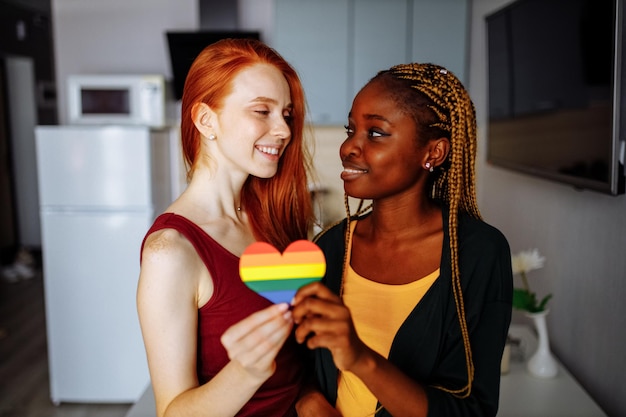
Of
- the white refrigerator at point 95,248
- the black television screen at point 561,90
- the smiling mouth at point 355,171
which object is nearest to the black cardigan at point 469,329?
the smiling mouth at point 355,171

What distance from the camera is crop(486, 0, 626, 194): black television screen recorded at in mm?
1369

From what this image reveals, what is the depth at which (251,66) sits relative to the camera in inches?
38.8

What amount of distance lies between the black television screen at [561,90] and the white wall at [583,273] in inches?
4.4

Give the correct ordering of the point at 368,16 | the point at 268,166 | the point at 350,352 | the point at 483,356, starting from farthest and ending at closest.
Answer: the point at 368,16 < the point at 268,166 < the point at 483,356 < the point at 350,352

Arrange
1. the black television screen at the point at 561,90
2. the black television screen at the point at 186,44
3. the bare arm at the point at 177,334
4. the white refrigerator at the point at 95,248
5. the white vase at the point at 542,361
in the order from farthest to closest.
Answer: the black television screen at the point at 186,44 < the white refrigerator at the point at 95,248 < the white vase at the point at 542,361 < the black television screen at the point at 561,90 < the bare arm at the point at 177,334

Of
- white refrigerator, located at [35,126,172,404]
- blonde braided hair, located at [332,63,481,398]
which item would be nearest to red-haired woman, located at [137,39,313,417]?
blonde braided hair, located at [332,63,481,398]

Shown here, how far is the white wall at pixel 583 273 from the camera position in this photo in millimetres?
1473

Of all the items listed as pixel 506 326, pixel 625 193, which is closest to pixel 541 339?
pixel 625 193

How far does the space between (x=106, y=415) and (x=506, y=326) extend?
2682 millimetres

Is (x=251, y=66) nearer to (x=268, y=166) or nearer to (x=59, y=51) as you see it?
(x=268, y=166)

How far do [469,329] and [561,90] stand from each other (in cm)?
108

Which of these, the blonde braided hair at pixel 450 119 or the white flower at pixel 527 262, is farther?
the white flower at pixel 527 262

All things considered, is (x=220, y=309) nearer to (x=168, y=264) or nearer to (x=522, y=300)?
(x=168, y=264)

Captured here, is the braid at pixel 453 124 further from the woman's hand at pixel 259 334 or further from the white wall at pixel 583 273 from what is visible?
the white wall at pixel 583 273
